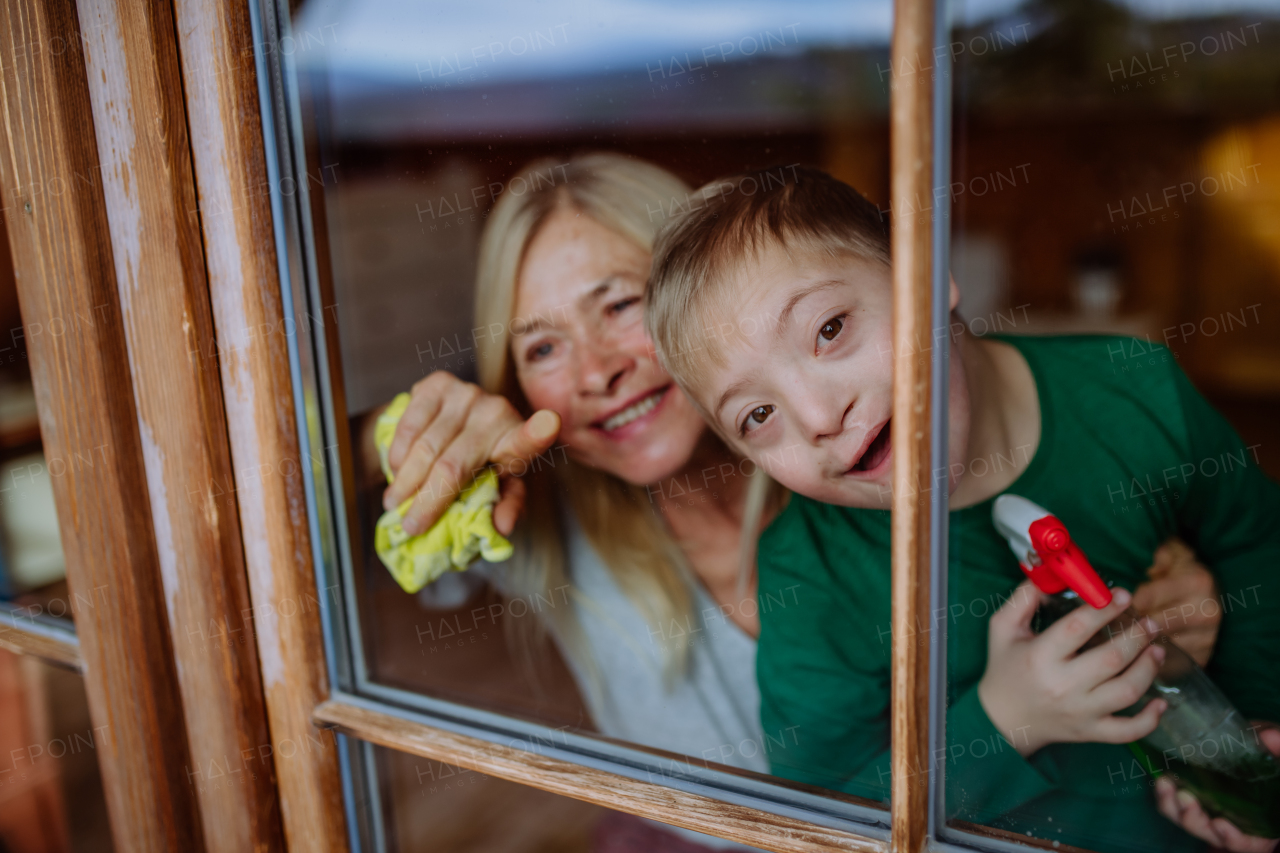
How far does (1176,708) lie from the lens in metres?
0.55

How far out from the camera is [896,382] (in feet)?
1.64

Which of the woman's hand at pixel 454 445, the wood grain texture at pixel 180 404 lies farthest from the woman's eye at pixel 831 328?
the wood grain texture at pixel 180 404

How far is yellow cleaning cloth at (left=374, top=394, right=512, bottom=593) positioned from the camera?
0.73 m

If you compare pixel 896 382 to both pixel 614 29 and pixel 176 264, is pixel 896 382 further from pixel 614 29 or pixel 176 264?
pixel 176 264

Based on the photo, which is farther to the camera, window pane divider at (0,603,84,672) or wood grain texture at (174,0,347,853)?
window pane divider at (0,603,84,672)

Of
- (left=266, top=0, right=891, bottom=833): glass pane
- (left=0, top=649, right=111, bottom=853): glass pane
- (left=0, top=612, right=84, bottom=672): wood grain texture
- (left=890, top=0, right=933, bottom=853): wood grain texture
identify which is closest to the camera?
(left=890, top=0, right=933, bottom=853): wood grain texture

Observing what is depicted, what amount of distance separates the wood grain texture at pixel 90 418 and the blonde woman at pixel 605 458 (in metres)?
0.26

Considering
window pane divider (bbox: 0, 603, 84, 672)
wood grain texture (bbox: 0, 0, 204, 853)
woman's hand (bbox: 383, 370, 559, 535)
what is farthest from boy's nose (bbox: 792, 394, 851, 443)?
window pane divider (bbox: 0, 603, 84, 672)

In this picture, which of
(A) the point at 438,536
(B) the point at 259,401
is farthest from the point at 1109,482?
(B) the point at 259,401

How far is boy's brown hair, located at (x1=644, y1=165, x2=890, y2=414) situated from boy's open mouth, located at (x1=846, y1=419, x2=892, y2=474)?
4.6 inches

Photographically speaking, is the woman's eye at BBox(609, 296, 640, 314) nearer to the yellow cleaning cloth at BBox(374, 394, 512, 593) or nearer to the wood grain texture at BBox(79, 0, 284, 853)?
the yellow cleaning cloth at BBox(374, 394, 512, 593)

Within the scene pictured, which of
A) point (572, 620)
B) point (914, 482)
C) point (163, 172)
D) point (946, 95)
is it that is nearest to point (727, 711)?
point (572, 620)

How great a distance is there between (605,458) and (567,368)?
88 millimetres

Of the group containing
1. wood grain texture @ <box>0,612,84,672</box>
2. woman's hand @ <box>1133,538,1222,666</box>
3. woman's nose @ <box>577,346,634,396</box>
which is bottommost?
wood grain texture @ <box>0,612,84,672</box>
